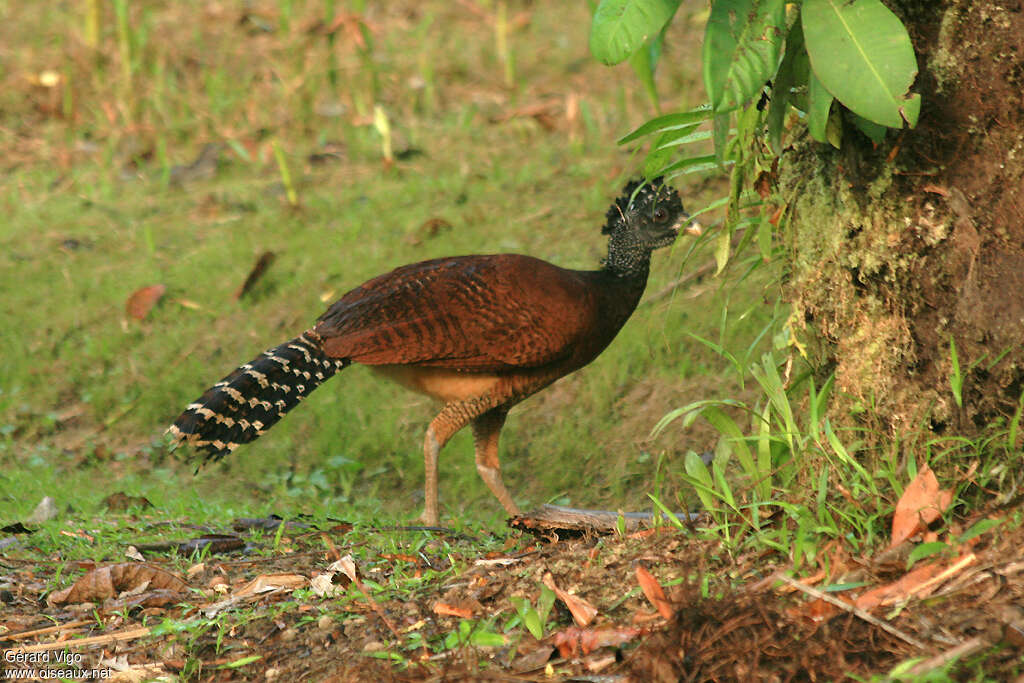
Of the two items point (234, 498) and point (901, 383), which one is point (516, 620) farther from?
point (234, 498)

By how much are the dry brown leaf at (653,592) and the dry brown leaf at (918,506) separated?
0.52m

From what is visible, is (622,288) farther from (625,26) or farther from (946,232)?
(625,26)

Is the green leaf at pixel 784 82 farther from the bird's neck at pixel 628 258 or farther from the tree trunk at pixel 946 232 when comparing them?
the bird's neck at pixel 628 258

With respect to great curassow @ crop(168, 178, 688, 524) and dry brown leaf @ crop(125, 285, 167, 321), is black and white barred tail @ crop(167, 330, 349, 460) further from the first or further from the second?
dry brown leaf @ crop(125, 285, 167, 321)

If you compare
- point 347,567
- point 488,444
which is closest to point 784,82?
point 347,567

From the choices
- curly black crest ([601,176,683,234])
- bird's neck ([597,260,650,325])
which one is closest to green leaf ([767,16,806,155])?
bird's neck ([597,260,650,325])

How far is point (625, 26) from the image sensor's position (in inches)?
103

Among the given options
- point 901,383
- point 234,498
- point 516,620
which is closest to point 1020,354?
point 901,383

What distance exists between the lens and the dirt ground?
223 centimetres

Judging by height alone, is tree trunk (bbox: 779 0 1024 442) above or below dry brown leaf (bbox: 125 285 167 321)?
above

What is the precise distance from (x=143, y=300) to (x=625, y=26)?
4778mm

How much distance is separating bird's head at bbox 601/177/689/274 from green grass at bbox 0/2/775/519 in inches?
5.3

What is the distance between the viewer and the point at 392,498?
211 inches

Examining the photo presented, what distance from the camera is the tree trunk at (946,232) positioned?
2861 millimetres
